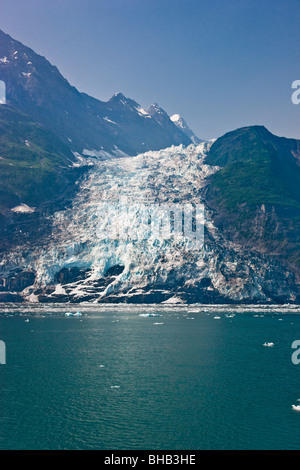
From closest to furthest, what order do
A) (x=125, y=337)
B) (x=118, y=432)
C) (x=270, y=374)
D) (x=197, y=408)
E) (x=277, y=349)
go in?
(x=118, y=432)
(x=197, y=408)
(x=270, y=374)
(x=277, y=349)
(x=125, y=337)

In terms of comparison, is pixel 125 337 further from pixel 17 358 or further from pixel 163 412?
pixel 163 412

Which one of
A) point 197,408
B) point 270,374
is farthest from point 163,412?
point 270,374

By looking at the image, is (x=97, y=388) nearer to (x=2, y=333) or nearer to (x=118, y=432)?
(x=118, y=432)

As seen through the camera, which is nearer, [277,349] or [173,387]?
[173,387]

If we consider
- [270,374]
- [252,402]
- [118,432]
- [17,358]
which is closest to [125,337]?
[17,358]
